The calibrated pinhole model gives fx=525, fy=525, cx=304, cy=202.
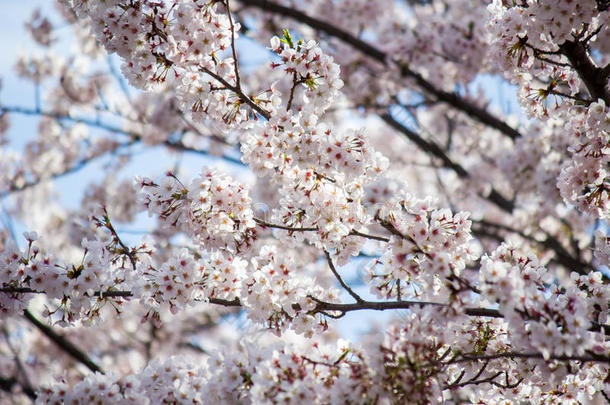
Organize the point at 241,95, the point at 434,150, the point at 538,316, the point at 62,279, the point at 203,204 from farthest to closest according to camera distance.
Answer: the point at 434,150 < the point at 241,95 < the point at 62,279 < the point at 203,204 < the point at 538,316

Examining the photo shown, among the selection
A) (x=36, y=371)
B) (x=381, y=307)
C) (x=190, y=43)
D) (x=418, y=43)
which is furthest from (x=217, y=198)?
(x=36, y=371)

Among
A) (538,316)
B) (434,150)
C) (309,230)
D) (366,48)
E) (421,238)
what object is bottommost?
(538,316)

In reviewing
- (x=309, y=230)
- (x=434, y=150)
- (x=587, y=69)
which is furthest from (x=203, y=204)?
(x=434, y=150)

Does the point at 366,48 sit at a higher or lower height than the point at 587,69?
higher

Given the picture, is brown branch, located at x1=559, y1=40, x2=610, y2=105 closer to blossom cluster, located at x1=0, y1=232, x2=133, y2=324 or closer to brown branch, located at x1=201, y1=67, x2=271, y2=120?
brown branch, located at x1=201, y1=67, x2=271, y2=120

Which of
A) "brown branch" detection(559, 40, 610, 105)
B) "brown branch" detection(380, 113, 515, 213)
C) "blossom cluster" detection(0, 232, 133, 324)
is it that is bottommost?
"blossom cluster" detection(0, 232, 133, 324)

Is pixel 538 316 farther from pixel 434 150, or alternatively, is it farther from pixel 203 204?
pixel 434 150

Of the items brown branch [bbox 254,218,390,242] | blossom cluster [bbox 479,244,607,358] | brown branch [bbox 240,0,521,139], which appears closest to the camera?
blossom cluster [bbox 479,244,607,358]

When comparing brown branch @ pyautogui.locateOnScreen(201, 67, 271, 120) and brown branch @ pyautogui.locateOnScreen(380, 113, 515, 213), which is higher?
brown branch @ pyautogui.locateOnScreen(380, 113, 515, 213)

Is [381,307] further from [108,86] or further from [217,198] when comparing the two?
[108,86]

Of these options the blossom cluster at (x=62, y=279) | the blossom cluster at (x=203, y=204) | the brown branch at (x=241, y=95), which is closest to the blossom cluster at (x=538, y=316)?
the blossom cluster at (x=203, y=204)

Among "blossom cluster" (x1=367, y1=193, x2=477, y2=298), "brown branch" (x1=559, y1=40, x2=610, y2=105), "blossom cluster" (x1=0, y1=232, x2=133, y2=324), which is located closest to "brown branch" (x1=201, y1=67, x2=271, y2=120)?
"blossom cluster" (x1=367, y1=193, x2=477, y2=298)

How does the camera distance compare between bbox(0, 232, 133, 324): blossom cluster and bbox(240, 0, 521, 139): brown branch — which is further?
bbox(240, 0, 521, 139): brown branch

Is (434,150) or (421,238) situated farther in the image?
(434,150)
